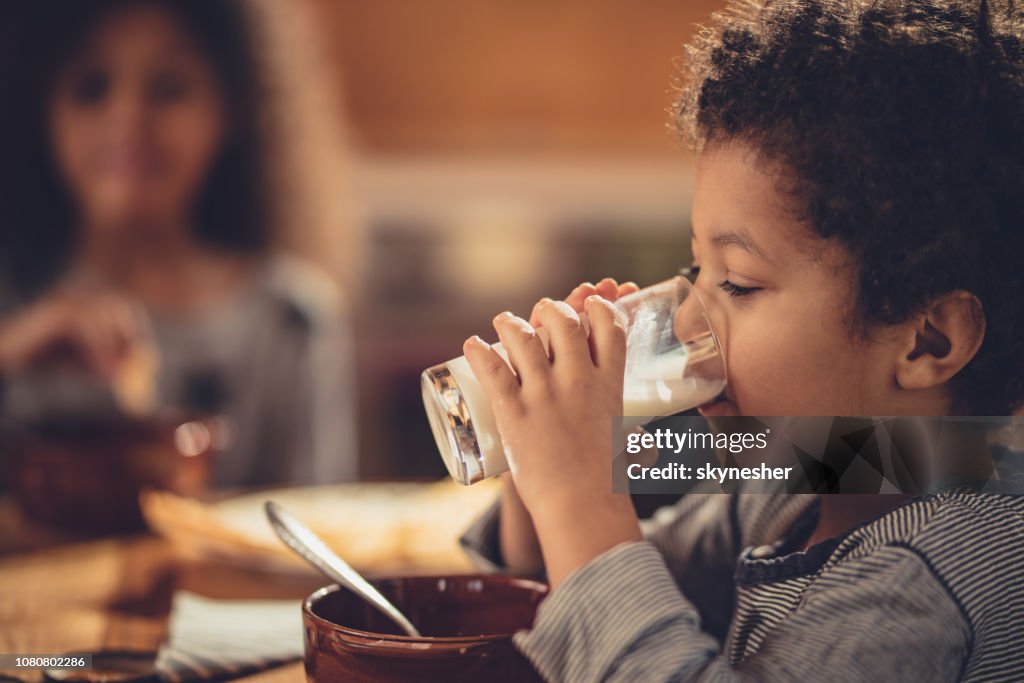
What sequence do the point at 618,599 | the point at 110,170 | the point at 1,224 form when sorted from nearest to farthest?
1. the point at 618,599
2. the point at 110,170
3. the point at 1,224

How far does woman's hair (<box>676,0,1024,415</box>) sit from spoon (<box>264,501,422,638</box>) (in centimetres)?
25

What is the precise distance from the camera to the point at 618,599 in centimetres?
36

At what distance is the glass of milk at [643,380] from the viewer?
438 millimetres

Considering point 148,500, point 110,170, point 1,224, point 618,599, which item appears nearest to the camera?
point 618,599

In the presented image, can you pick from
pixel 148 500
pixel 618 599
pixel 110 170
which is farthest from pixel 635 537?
pixel 110 170

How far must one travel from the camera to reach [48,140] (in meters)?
1.46

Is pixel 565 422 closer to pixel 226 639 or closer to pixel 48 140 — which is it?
pixel 226 639

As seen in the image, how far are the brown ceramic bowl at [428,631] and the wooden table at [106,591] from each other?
82mm

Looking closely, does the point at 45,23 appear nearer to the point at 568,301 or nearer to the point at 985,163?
the point at 568,301

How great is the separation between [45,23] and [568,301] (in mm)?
1304

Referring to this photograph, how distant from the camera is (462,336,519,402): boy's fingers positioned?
395 mm

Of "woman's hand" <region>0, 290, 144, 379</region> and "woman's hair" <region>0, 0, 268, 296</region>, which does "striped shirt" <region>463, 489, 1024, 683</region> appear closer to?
"woman's hand" <region>0, 290, 144, 379</region>

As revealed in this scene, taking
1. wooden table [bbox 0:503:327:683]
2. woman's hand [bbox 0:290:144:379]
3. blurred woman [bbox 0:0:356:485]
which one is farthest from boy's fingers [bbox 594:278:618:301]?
blurred woman [bbox 0:0:356:485]

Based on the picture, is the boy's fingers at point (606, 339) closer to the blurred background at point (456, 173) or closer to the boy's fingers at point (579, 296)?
the boy's fingers at point (579, 296)
